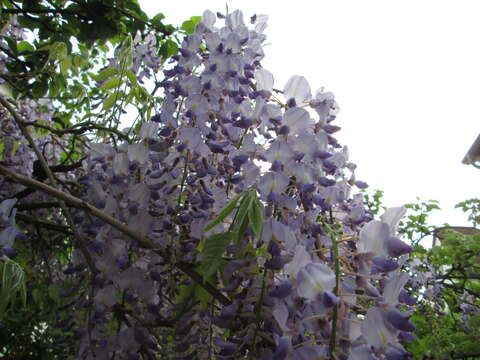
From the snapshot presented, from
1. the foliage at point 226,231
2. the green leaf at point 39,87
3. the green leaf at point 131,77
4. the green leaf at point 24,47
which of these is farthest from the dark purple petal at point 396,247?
the green leaf at point 24,47

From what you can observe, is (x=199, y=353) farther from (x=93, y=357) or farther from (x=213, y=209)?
(x=213, y=209)

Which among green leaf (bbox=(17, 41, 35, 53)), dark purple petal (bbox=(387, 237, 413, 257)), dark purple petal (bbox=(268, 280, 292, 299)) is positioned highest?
green leaf (bbox=(17, 41, 35, 53))

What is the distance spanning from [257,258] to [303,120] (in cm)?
32

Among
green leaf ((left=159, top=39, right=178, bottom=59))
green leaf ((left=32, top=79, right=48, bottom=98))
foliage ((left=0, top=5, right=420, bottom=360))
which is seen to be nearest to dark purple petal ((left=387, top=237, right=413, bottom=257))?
foliage ((left=0, top=5, right=420, bottom=360))

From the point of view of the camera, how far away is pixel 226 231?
1.06 metres

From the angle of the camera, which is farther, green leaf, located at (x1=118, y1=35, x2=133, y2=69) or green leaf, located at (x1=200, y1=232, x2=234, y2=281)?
green leaf, located at (x1=118, y1=35, x2=133, y2=69)

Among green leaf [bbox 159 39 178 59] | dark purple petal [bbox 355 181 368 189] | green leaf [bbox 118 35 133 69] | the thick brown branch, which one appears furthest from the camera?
green leaf [bbox 159 39 178 59]

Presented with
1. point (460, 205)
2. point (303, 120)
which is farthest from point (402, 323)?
point (460, 205)

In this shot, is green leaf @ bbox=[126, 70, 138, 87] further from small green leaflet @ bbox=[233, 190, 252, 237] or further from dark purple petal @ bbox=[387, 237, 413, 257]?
dark purple petal @ bbox=[387, 237, 413, 257]

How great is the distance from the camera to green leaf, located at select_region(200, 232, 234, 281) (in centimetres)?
85

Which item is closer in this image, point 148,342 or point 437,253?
point 148,342

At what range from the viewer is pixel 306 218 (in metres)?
0.99

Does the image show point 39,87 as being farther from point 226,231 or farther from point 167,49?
point 226,231

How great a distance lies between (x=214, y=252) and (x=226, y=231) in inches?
7.5
